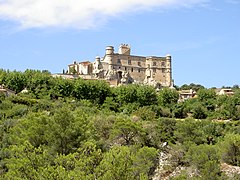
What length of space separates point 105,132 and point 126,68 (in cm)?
4721

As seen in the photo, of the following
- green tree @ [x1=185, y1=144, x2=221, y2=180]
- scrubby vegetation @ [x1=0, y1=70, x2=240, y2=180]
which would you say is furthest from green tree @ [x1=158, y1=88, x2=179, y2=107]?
green tree @ [x1=185, y1=144, x2=221, y2=180]

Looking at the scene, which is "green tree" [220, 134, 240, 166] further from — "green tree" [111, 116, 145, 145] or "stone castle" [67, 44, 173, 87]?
"stone castle" [67, 44, 173, 87]

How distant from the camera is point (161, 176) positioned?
37750mm

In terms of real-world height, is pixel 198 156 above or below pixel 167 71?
below

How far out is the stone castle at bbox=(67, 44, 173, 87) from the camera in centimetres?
8619

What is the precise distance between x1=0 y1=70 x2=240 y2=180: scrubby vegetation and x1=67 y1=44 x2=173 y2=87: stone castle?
656 inches

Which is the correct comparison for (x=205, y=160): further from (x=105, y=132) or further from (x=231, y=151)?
(x=105, y=132)

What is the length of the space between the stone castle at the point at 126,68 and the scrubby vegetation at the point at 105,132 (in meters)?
16.7

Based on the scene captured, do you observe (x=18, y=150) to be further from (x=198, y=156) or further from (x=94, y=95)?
(x=94, y=95)

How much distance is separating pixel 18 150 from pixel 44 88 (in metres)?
42.4

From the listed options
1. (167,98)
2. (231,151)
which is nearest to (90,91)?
(167,98)

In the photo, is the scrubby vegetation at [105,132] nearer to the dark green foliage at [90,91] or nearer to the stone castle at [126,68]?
the dark green foliage at [90,91]

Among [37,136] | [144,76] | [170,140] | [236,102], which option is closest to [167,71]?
[144,76]

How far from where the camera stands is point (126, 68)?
89375mm
